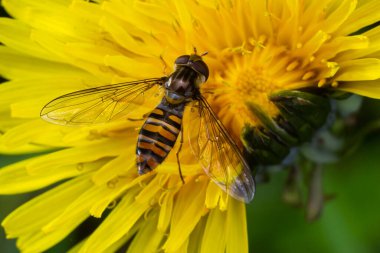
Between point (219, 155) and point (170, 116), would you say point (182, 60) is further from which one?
point (219, 155)

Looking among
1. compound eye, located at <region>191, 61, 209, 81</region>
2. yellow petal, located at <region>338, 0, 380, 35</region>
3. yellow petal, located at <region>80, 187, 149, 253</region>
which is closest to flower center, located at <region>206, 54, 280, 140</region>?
compound eye, located at <region>191, 61, 209, 81</region>

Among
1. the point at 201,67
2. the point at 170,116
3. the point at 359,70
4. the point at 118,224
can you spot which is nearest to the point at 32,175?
the point at 118,224

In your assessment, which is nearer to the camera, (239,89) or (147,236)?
(239,89)

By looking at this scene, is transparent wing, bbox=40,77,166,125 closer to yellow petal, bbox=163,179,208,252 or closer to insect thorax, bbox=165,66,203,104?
insect thorax, bbox=165,66,203,104

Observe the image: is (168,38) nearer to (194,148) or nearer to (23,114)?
(194,148)

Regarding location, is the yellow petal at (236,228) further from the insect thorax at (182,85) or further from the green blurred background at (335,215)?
the green blurred background at (335,215)

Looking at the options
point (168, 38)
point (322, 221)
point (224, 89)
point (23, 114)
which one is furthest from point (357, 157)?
point (23, 114)

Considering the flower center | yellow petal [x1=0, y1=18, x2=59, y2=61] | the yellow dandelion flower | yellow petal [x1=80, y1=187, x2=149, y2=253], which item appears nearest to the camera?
the yellow dandelion flower
